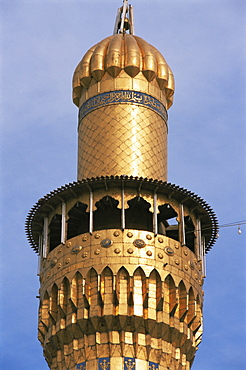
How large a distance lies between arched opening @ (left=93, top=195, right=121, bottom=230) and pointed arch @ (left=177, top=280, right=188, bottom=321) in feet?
8.13

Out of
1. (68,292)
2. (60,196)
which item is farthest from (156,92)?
(68,292)

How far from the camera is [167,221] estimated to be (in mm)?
30422

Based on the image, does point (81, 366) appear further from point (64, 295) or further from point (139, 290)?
point (139, 290)

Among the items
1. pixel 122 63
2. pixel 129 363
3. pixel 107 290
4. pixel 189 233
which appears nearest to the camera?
pixel 129 363

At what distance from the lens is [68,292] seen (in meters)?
28.0

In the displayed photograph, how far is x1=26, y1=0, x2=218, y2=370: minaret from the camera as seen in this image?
1078 inches

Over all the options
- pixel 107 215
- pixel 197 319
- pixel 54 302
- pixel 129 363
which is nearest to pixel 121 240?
pixel 107 215

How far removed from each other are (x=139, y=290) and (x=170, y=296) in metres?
0.90

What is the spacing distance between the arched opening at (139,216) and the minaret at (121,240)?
0.10 feet

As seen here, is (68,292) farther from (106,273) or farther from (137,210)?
(137,210)

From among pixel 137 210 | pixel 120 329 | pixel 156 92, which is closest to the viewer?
pixel 120 329

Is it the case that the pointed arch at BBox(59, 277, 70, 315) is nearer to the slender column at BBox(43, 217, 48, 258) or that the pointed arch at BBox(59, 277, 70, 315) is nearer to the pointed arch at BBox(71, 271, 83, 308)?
the pointed arch at BBox(71, 271, 83, 308)

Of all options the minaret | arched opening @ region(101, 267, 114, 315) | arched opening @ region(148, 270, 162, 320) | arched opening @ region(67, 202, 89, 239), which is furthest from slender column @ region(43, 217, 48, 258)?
arched opening @ region(148, 270, 162, 320)

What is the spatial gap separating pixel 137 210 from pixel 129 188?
941mm
